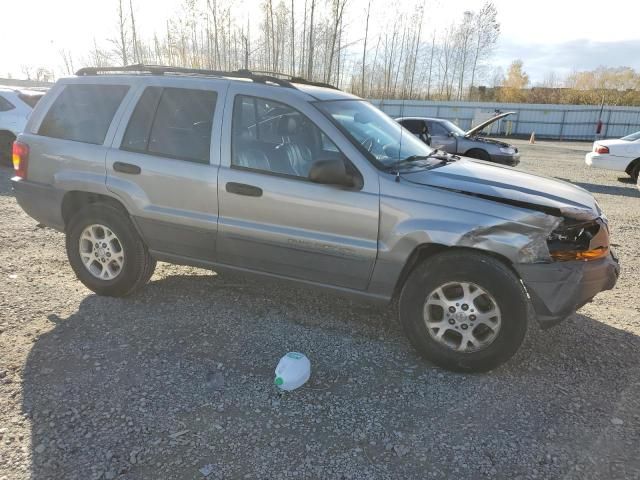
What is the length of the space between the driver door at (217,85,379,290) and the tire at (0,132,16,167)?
909 centimetres

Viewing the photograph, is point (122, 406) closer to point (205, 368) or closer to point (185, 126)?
point (205, 368)

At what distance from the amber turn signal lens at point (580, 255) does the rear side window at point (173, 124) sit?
8.45ft

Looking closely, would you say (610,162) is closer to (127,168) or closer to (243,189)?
(243,189)

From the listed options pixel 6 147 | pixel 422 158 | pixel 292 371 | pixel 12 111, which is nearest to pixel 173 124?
pixel 422 158

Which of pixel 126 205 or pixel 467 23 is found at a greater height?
pixel 467 23

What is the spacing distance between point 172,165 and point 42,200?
1.44m

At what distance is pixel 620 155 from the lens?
11.9 meters

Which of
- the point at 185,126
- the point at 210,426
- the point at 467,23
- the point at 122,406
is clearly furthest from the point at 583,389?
the point at 467,23

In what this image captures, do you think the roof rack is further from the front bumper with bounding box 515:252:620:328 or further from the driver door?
the front bumper with bounding box 515:252:620:328

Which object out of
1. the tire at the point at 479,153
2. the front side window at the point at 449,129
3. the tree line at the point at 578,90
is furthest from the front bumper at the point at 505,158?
the tree line at the point at 578,90

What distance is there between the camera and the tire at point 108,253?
13.1 feet

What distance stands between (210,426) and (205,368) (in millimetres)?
602

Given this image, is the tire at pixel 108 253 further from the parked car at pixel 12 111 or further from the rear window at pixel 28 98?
the rear window at pixel 28 98

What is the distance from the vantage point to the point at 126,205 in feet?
12.8
